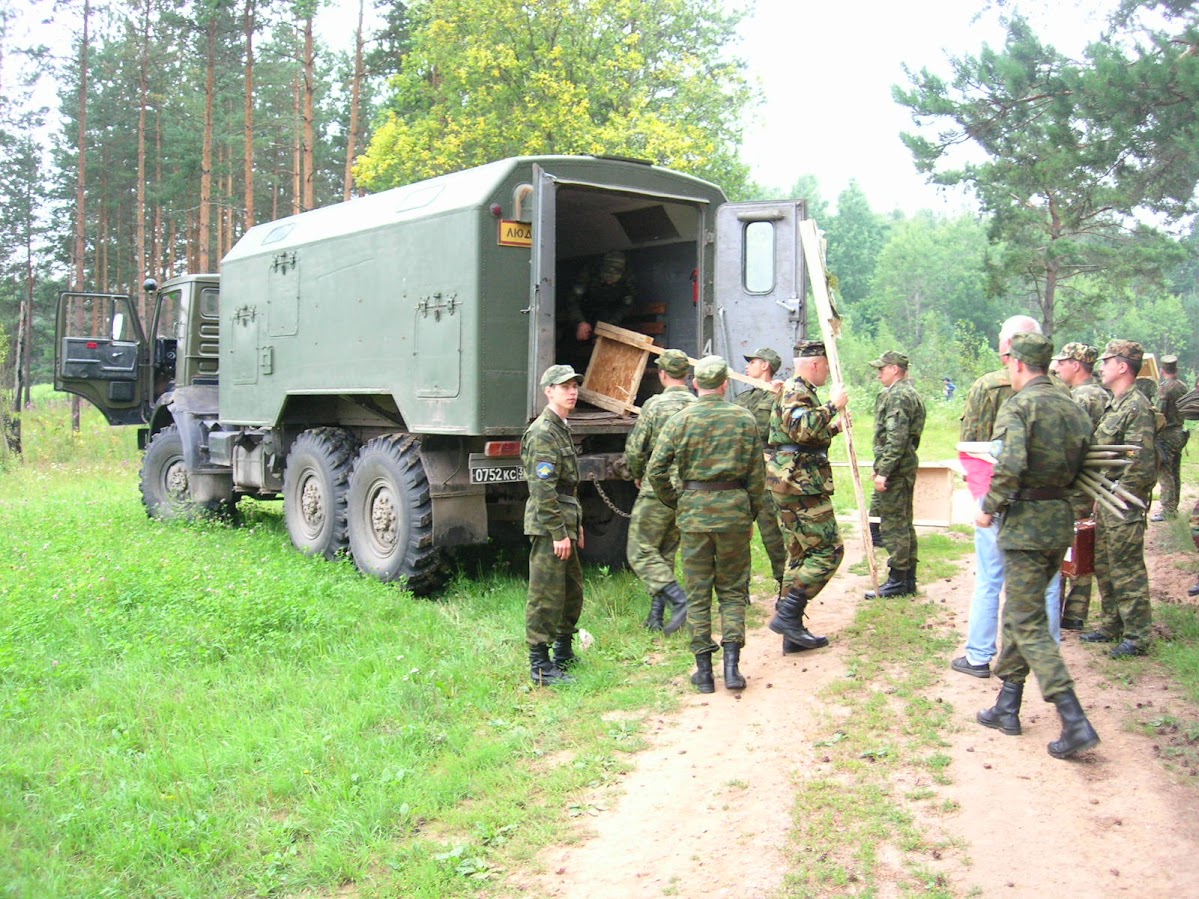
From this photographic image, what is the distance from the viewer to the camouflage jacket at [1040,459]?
4.41 meters

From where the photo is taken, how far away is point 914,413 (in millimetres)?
6926

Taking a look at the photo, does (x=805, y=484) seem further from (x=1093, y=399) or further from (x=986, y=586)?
(x=1093, y=399)

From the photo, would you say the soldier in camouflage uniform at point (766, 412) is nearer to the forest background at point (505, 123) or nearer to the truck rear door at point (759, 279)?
the truck rear door at point (759, 279)

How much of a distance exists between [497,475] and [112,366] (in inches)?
267

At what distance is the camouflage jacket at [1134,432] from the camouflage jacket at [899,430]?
1184mm

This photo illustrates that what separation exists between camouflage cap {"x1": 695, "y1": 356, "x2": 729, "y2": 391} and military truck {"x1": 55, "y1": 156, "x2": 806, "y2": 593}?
5.40 feet

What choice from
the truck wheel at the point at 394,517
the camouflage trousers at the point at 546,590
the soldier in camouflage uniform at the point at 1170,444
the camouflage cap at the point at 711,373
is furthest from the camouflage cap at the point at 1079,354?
the soldier in camouflage uniform at the point at 1170,444

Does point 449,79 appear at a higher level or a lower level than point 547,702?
higher

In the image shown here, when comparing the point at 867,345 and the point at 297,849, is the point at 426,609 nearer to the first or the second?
the point at 297,849

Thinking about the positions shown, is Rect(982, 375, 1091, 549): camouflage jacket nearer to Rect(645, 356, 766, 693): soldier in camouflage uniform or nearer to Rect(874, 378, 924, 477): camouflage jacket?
Rect(645, 356, 766, 693): soldier in camouflage uniform

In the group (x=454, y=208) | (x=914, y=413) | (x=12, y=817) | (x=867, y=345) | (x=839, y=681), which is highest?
(x=867, y=345)

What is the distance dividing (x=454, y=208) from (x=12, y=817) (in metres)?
4.29

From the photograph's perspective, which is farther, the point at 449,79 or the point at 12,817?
the point at 449,79

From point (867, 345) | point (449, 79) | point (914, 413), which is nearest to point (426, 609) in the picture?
point (914, 413)
